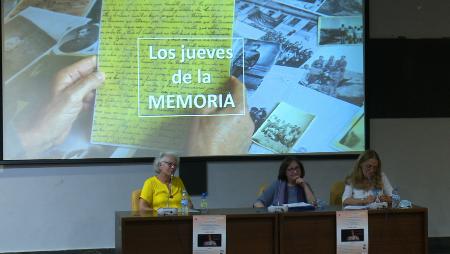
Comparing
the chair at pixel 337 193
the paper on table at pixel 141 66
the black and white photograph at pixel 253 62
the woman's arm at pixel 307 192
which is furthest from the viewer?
the black and white photograph at pixel 253 62

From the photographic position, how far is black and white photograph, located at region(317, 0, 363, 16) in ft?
19.5

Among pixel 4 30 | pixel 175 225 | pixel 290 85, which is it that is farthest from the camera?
pixel 290 85

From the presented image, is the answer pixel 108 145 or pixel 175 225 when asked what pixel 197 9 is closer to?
pixel 108 145

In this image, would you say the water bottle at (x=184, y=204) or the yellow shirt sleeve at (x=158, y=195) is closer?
the water bottle at (x=184, y=204)

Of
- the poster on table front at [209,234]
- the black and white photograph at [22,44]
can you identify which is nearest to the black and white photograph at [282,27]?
the black and white photograph at [22,44]

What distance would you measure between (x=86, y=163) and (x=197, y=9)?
1.57 m

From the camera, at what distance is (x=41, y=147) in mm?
5539

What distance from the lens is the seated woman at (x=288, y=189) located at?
15.8 feet

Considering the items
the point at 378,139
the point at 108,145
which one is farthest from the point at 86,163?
the point at 378,139

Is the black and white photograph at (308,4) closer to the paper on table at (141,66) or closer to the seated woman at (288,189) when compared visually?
the paper on table at (141,66)

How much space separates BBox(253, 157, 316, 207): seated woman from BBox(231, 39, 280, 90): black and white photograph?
1163 millimetres

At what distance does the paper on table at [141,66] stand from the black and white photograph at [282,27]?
0.21m

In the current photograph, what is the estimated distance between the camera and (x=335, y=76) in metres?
5.93

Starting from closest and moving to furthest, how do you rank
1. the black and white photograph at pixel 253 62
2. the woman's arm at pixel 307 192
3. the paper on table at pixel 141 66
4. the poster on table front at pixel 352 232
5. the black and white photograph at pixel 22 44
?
the poster on table front at pixel 352 232 < the woman's arm at pixel 307 192 < the black and white photograph at pixel 22 44 < the paper on table at pixel 141 66 < the black and white photograph at pixel 253 62
